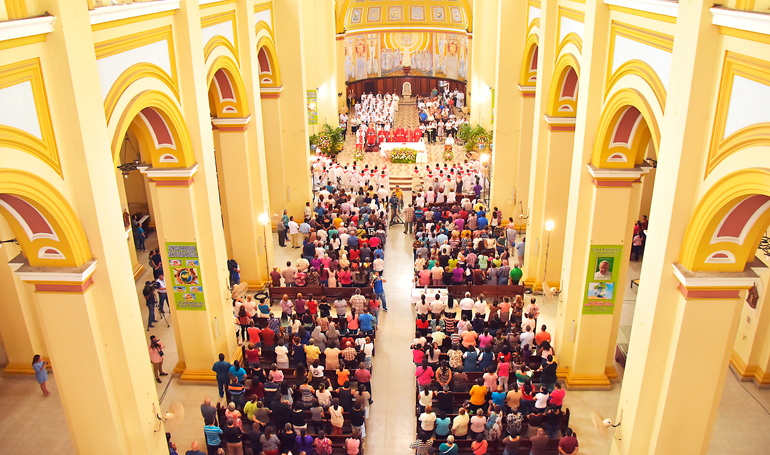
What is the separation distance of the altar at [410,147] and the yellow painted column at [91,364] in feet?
61.5

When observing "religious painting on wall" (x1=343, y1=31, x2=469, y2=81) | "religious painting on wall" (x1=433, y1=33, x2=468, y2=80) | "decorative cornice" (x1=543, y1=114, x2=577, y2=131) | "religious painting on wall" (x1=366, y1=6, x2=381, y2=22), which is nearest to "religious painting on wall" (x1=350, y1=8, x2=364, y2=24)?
"religious painting on wall" (x1=366, y1=6, x2=381, y2=22)

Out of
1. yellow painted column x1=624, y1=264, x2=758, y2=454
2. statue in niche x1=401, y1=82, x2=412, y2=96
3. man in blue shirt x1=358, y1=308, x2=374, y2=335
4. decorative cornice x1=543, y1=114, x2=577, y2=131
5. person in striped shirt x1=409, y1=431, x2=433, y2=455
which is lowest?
person in striped shirt x1=409, y1=431, x2=433, y2=455

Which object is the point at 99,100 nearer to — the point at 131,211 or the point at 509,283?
the point at 509,283

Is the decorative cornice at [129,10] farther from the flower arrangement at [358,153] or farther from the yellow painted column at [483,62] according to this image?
the yellow painted column at [483,62]

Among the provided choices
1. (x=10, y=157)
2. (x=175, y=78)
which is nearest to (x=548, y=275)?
(x=175, y=78)

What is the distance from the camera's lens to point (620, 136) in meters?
10.5

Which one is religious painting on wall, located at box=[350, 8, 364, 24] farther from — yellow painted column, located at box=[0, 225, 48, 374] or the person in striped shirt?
the person in striped shirt

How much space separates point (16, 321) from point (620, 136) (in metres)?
12.3

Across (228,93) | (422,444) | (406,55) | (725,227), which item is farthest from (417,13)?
(725,227)

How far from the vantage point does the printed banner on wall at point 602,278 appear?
442 inches

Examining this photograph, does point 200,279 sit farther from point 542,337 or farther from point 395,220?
point 395,220

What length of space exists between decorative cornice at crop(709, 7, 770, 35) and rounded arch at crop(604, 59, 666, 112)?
5.31 feet

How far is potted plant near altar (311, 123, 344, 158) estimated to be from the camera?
87.0 ft

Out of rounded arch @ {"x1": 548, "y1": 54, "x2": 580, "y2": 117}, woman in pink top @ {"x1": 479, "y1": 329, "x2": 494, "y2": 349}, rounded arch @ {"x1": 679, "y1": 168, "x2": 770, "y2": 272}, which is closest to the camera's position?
rounded arch @ {"x1": 679, "y1": 168, "x2": 770, "y2": 272}
